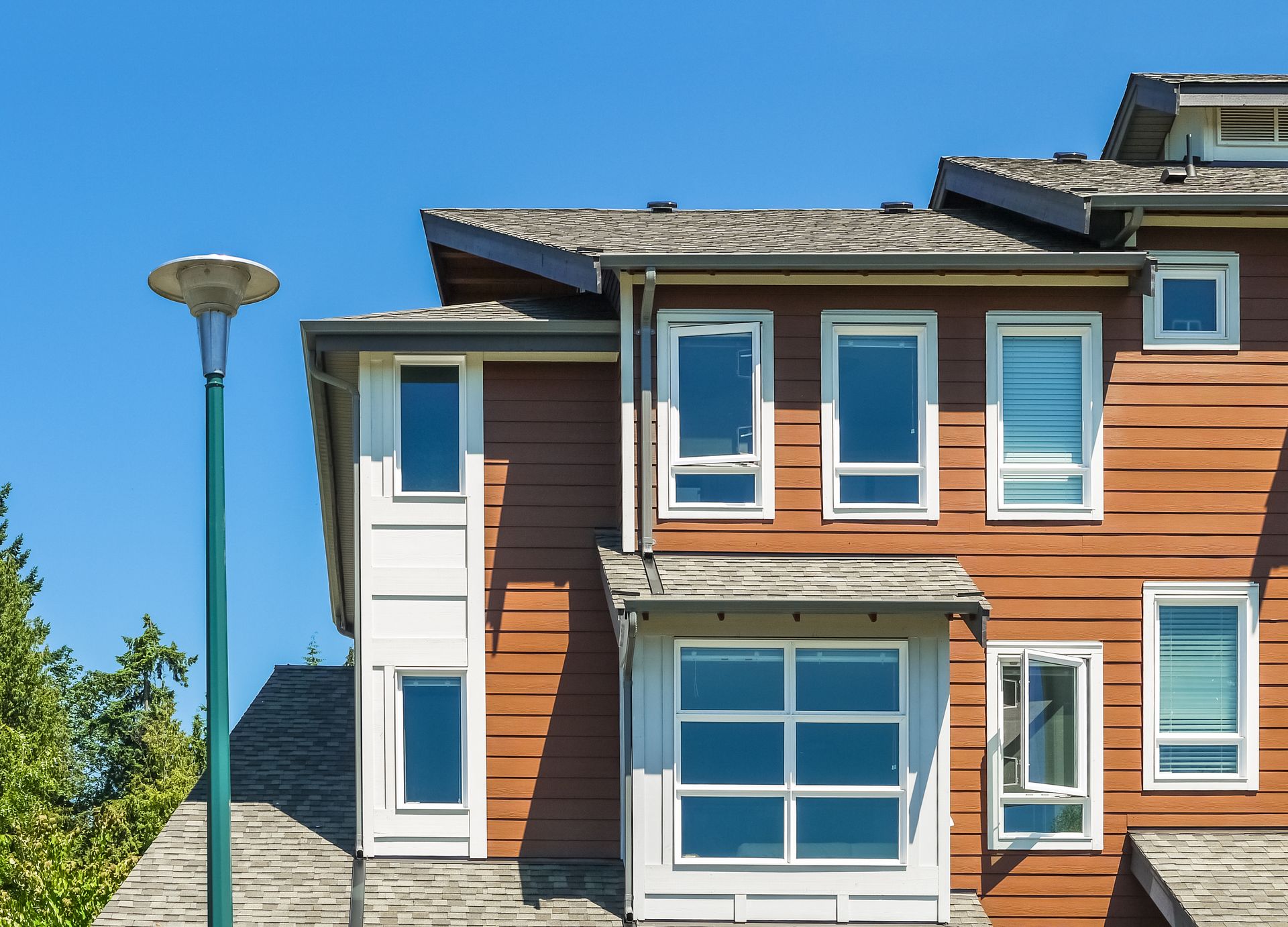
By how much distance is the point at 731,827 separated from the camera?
12.5 metres

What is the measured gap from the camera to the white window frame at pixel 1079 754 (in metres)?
13.0

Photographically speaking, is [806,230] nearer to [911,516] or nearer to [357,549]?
[911,516]

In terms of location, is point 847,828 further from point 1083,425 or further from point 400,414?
point 400,414

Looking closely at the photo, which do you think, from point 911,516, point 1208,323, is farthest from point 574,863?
point 1208,323

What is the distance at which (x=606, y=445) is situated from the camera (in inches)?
549

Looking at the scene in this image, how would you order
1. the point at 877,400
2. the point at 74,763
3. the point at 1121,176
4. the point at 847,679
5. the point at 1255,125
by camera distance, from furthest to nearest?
the point at 74,763 → the point at 1255,125 → the point at 1121,176 → the point at 877,400 → the point at 847,679

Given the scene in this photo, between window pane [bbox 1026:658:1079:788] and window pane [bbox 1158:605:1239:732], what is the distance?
837 millimetres

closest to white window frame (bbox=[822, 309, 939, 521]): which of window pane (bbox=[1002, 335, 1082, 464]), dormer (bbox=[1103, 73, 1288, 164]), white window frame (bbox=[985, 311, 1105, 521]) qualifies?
white window frame (bbox=[985, 311, 1105, 521])

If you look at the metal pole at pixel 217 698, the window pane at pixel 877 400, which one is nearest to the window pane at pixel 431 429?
the window pane at pixel 877 400

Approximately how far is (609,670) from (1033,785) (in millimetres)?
3984

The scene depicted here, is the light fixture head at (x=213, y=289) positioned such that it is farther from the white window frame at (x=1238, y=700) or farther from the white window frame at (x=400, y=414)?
the white window frame at (x=1238, y=700)

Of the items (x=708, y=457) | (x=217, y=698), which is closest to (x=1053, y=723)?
(x=708, y=457)

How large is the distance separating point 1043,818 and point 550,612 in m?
4.87

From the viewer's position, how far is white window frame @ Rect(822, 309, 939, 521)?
13.4 meters
